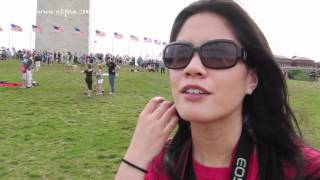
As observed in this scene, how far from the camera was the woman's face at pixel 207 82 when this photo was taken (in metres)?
1.77

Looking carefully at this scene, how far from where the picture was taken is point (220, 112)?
180 centimetres

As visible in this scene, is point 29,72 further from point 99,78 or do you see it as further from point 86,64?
A: point 86,64

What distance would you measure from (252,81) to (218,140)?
0.31 meters

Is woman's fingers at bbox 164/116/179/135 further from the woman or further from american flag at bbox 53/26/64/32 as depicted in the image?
american flag at bbox 53/26/64/32

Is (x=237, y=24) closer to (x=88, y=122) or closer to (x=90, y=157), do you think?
(x=90, y=157)

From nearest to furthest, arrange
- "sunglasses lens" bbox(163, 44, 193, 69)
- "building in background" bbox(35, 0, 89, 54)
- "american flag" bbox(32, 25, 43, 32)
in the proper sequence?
"sunglasses lens" bbox(163, 44, 193, 69) → "american flag" bbox(32, 25, 43, 32) → "building in background" bbox(35, 0, 89, 54)

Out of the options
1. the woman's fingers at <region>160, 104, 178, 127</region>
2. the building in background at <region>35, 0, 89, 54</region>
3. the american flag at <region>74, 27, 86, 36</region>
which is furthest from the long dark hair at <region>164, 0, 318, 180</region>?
the building in background at <region>35, 0, 89, 54</region>

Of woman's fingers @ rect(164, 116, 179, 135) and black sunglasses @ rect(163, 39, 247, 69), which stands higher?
black sunglasses @ rect(163, 39, 247, 69)

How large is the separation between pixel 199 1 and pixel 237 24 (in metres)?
0.22

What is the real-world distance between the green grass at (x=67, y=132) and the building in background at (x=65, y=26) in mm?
42631

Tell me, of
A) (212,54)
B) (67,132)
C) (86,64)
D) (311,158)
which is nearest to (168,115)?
(212,54)

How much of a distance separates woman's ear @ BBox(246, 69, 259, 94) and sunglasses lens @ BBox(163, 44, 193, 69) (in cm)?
30

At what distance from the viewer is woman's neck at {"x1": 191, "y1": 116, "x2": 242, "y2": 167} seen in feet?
6.26

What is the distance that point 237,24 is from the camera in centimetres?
192
